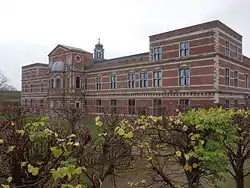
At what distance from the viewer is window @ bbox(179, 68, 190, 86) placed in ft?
81.1

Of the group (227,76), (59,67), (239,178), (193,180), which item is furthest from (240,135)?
(59,67)

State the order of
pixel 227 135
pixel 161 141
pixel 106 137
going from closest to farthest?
pixel 106 137 → pixel 227 135 → pixel 161 141

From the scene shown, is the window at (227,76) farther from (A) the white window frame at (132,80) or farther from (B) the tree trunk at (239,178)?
(B) the tree trunk at (239,178)

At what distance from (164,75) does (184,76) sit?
244 cm

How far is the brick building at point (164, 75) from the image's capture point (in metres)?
23.3

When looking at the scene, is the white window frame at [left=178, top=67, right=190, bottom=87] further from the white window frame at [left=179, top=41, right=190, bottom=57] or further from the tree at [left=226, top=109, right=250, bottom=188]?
the tree at [left=226, top=109, right=250, bottom=188]

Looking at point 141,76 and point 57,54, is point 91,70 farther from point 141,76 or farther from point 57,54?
point 141,76

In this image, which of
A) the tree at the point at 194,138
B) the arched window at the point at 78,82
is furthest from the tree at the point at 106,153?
the arched window at the point at 78,82

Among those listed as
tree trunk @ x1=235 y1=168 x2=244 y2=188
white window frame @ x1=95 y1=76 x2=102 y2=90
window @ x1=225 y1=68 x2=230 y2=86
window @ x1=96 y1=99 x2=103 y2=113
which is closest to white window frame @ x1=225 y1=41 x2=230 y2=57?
window @ x1=225 y1=68 x2=230 y2=86

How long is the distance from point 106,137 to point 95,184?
2.41 ft

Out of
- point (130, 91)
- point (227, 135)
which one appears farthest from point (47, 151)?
point (130, 91)

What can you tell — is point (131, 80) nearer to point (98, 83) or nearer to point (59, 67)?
point (98, 83)

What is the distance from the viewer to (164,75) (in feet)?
88.0

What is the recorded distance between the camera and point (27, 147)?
317 centimetres
